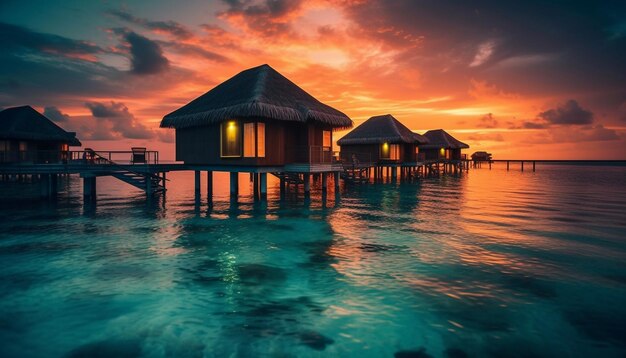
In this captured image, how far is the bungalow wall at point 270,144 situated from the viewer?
1850 centimetres

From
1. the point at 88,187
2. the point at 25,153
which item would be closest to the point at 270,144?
the point at 88,187

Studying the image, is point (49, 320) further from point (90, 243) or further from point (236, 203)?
point (236, 203)

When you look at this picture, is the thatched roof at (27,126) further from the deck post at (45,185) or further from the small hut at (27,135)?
the deck post at (45,185)

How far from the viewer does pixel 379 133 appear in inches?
1443

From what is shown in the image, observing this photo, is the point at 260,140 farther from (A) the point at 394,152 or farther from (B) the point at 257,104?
(A) the point at 394,152

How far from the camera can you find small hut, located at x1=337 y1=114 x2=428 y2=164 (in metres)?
35.9

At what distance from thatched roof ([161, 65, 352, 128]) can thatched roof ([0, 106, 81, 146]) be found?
12024 millimetres

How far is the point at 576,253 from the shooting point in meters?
9.34

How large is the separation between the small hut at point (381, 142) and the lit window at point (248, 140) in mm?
17837

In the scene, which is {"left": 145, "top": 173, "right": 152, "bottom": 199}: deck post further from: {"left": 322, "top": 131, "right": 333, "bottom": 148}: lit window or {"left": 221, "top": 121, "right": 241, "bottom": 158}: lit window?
{"left": 322, "top": 131, "right": 333, "bottom": 148}: lit window

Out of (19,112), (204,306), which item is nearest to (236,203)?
(204,306)

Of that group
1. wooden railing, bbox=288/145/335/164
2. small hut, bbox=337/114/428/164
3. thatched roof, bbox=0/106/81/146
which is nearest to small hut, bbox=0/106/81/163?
thatched roof, bbox=0/106/81/146

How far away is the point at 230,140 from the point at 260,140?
198 cm

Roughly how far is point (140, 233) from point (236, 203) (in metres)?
8.03
